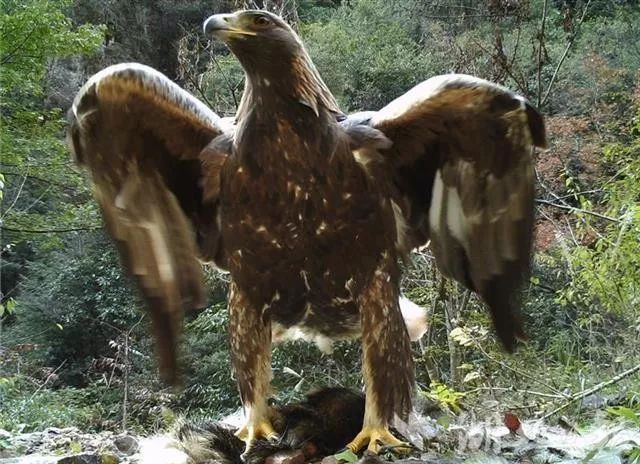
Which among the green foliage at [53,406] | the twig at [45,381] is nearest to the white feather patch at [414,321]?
the green foliage at [53,406]

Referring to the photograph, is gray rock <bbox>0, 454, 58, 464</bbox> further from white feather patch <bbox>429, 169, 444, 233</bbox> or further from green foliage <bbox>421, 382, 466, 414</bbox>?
white feather patch <bbox>429, 169, 444, 233</bbox>

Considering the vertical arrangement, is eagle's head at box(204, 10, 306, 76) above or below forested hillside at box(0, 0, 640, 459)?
above

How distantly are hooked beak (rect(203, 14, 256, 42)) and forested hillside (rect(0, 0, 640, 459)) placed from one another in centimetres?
145

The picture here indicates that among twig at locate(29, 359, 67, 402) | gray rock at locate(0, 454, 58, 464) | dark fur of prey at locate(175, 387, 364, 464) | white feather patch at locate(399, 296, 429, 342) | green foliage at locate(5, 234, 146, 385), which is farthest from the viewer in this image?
green foliage at locate(5, 234, 146, 385)

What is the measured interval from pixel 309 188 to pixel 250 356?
0.65m

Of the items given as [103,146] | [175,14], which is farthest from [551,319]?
[175,14]

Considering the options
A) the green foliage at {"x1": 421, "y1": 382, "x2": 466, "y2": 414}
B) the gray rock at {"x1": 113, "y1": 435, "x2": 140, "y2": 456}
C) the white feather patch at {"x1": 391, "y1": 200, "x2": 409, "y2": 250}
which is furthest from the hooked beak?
the green foliage at {"x1": 421, "y1": 382, "x2": 466, "y2": 414}

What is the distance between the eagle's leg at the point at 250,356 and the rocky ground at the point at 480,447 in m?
0.24

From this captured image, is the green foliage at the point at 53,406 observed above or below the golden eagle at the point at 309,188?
below

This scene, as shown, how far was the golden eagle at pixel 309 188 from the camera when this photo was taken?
7.45ft

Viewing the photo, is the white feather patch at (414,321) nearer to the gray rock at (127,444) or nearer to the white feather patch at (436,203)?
the white feather patch at (436,203)

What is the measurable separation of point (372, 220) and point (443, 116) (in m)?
0.42

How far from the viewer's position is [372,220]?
238cm

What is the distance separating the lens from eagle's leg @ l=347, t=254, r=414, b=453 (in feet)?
7.55
